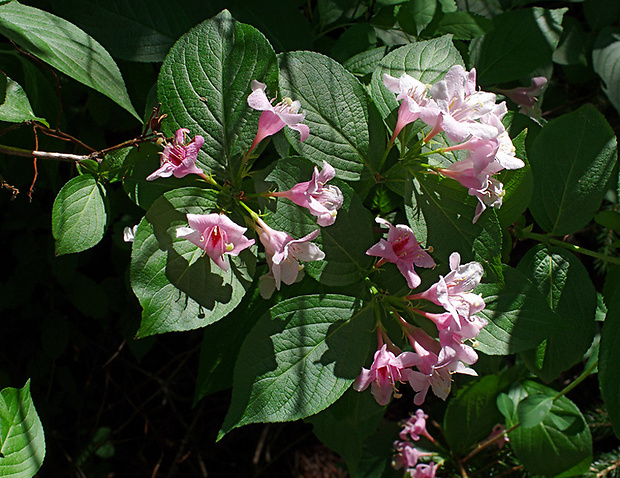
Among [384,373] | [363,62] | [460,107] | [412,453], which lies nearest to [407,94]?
[460,107]

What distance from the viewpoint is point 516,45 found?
1.18 meters

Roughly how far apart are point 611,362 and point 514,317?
0.19 meters

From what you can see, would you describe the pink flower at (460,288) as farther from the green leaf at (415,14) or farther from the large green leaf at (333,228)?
the green leaf at (415,14)

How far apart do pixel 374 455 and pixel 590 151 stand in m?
1.13

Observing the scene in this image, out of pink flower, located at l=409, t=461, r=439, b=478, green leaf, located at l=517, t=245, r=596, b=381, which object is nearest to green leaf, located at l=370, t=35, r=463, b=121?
green leaf, located at l=517, t=245, r=596, b=381

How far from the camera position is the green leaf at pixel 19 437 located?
2.66ft

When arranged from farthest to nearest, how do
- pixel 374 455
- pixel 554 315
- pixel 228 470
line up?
pixel 228 470 → pixel 374 455 → pixel 554 315

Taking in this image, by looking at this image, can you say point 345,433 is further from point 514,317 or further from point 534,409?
point 534,409

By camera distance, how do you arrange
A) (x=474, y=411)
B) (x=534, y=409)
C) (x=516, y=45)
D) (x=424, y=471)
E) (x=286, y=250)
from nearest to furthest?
1. (x=286, y=250)
2. (x=516, y=45)
3. (x=534, y=409)
4. (x=424, y=471)
5. (x=474, y=411)

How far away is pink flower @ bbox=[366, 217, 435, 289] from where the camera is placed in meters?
0.78

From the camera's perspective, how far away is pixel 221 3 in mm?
1109

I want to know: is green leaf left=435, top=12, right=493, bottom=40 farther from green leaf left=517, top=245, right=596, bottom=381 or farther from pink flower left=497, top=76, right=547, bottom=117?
green leaf left=517, top=245, right=596, bottom=381

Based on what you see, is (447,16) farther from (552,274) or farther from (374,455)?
(374,455)

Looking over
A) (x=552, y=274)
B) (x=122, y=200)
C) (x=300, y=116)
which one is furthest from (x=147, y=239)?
(x=552, y=274)
